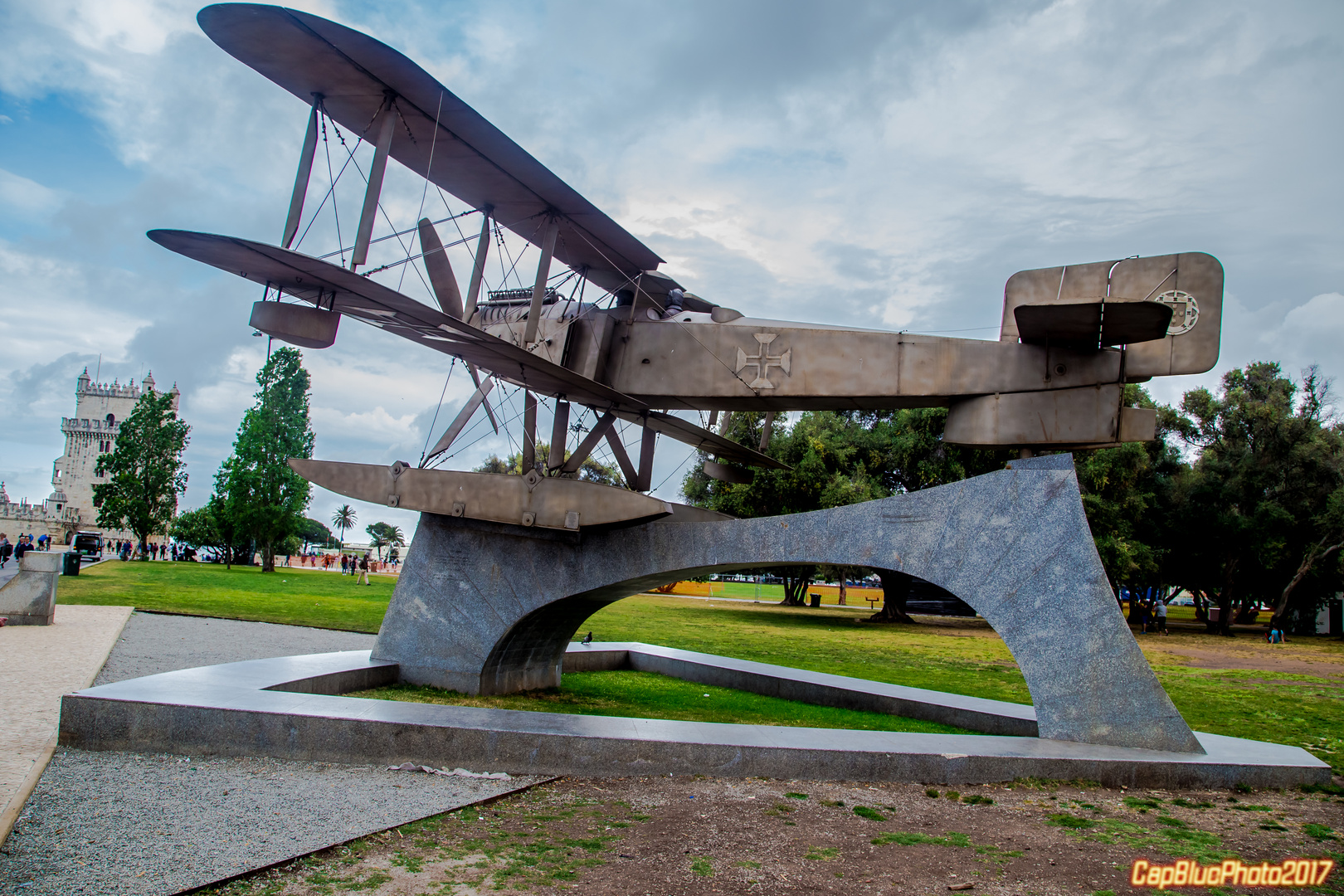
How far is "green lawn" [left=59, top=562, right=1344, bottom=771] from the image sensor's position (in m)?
13.2

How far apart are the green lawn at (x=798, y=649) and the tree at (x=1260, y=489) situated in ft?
12.5

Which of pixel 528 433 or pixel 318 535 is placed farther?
pixel 318 535

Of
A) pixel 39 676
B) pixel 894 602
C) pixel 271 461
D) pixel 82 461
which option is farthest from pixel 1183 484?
pixel 82 461

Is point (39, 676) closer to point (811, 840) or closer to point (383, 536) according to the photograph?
point (811, 840)

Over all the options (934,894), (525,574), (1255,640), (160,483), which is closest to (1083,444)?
(934,894)

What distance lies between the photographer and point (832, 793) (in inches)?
315

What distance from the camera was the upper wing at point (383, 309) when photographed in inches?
352

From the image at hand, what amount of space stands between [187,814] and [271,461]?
149 ft

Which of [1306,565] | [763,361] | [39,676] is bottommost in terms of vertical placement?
[39,676]

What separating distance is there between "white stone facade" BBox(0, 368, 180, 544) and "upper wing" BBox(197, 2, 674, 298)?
282 feet

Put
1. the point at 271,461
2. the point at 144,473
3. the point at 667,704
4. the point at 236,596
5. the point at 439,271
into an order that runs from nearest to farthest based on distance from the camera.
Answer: the point at 439,271
the point at 667,704
the point at 236,596
the point at 271,461
the point at 144,473

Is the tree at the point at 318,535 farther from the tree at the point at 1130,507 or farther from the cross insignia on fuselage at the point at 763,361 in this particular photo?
the cross insignia on fuselage at the point at 763,361

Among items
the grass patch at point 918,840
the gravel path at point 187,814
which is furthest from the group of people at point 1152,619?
the gravel path at point 187,814

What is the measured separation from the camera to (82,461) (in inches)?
3469
